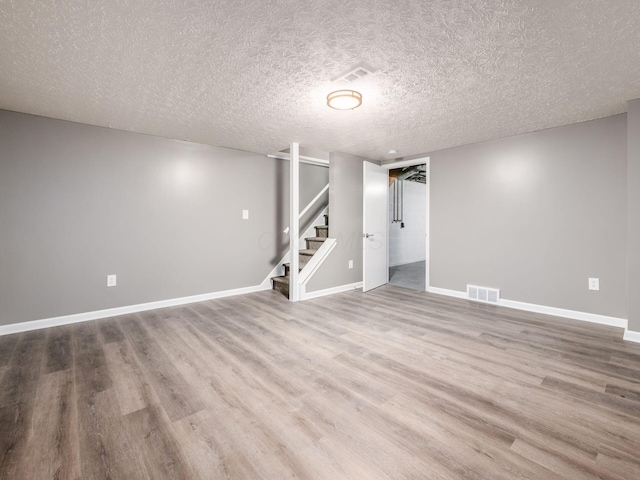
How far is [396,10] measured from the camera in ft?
5.06

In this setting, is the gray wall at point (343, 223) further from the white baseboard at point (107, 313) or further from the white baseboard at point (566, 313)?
the white baseboard at point (566, 313)

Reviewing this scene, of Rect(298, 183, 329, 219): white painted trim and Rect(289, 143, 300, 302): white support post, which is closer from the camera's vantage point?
Rect(289, 143, 300, 302): white support post

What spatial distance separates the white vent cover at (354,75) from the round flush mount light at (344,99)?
13 cm

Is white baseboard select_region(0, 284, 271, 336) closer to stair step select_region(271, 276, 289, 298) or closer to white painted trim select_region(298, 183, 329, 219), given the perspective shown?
stair step select_region(271, 276, 289, 298)

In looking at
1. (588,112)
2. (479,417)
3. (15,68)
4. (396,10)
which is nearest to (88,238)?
(15,68)

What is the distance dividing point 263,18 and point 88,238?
3.16 metres

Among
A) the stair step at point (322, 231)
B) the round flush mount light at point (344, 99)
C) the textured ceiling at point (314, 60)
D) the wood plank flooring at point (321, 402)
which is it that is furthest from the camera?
the stair step at point (322, 231)

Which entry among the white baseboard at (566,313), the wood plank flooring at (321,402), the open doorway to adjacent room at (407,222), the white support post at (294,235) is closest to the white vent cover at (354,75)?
the white support post at (294,235)

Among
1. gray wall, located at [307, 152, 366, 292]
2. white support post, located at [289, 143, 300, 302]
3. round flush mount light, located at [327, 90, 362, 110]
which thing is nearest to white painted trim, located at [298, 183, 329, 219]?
gray wall, located at [307, 152, 366, 292]

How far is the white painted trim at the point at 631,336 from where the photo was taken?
8.56 ft

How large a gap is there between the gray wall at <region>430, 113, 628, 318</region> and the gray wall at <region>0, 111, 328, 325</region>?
10.1 ft

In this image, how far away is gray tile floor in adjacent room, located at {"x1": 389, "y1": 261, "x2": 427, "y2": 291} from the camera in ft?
16.8

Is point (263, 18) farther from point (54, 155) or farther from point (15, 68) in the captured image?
point (54, 155)

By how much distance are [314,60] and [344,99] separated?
0.51 m
